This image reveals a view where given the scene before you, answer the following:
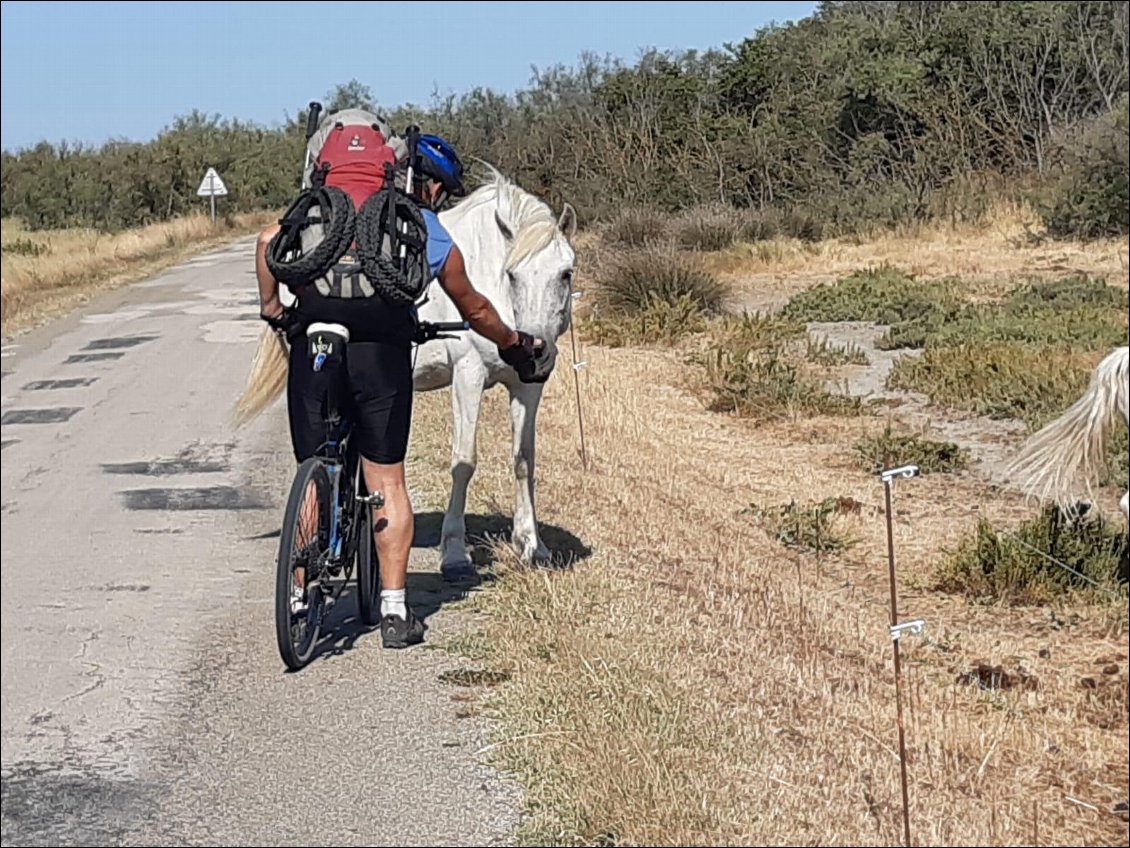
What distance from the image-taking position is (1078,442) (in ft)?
23.7

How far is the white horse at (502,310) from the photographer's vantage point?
671 cm

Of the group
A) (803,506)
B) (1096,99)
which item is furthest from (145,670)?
(1096,99)

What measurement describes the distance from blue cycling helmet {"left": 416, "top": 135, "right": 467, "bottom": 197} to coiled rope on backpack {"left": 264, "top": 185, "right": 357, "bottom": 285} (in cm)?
115

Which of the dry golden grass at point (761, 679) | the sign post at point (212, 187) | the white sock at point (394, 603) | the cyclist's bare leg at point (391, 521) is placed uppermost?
the sign post at point (212, 187)

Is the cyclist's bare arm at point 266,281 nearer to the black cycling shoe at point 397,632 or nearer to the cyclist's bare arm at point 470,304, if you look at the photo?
the cyclist's bare arm at point 470,304

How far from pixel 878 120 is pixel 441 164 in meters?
25.3

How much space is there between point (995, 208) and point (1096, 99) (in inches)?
171

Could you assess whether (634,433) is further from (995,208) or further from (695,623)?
(995,208)

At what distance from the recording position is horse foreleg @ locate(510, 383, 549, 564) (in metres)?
7.25

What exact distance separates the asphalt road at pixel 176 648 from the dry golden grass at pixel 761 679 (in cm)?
36

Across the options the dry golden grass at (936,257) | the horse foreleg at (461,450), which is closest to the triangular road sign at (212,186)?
the horse foreleg at (461,450)

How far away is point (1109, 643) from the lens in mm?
7531

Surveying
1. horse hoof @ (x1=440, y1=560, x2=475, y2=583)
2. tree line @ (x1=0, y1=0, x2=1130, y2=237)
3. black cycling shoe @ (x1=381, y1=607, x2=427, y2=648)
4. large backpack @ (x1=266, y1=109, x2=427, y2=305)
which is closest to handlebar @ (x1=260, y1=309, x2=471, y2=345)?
large backpack @ (x1=266, y1=109, x2=427, y2=305)

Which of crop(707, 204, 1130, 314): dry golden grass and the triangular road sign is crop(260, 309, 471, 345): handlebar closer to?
the triangular road sign
